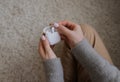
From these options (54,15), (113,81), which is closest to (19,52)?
(54,15)

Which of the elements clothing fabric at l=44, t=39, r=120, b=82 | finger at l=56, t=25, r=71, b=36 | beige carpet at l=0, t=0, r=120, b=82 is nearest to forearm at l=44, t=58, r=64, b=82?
clothing fabric at l=44, t=39, r=120, b=82

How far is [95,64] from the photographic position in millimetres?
838

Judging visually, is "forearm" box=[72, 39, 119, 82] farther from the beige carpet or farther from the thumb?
the beige carpet

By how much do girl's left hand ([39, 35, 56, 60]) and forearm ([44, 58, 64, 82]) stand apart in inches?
0.9

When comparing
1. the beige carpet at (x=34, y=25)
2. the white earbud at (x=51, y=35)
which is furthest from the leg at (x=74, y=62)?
the beige carpet at (x=34, y=25)

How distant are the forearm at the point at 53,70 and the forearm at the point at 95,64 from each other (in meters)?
0.08

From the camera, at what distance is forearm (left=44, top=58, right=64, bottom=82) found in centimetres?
86

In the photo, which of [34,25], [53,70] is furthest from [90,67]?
[34,25]

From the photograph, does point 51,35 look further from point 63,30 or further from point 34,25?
point 34,25

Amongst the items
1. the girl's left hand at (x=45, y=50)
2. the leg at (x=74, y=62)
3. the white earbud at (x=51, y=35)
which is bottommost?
the leg at (x=74, y=62)

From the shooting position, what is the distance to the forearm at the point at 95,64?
0.82m

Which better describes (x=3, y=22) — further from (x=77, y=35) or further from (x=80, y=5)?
(x=77, y=35)

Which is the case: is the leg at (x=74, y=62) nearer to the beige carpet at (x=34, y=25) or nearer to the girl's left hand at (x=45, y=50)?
the girl's left hand at (x=45, y=50)

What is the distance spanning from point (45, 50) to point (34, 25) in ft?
1.86
